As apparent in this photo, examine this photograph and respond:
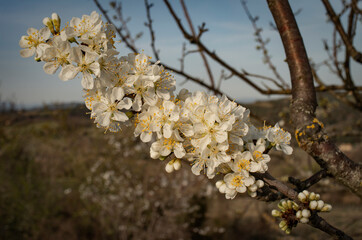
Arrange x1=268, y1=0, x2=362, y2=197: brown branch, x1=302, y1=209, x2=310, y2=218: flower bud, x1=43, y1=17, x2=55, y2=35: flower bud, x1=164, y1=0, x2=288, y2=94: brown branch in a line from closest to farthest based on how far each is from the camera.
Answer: x1=302, y1=209, x2=310, y2=218: flower bud, x1=43, y1=17, x2=55, y2=35: flower bud, x1=268, y1=0, x2=362, y2=197: brown branch, x1=164, y1=0, x2=288, y2=94: brown branch

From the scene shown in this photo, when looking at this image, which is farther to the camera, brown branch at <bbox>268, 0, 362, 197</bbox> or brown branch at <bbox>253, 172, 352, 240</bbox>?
brown branch at <bbox>268, 0, 362, 197</bbox>

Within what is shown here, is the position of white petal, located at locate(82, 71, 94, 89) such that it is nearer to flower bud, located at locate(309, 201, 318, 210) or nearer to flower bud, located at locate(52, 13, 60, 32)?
flower bud, located at locate(52, 13, 60, 32)

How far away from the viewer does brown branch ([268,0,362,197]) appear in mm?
1061

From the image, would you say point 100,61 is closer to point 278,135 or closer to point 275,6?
point 278,135

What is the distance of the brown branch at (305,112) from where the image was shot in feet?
3.48

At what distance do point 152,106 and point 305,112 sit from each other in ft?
2.54

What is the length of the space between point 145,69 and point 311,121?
84cm

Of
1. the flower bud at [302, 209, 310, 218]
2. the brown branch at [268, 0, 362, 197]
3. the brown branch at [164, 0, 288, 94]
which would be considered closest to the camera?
the flower bud at [302, 209, 310, 218]

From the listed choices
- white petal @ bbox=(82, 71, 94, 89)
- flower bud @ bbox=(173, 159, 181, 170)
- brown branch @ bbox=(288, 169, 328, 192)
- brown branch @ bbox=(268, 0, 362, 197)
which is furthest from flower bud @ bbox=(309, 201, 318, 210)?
white petal @ bbox=(82, 71, 94, 89)

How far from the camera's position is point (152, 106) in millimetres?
923

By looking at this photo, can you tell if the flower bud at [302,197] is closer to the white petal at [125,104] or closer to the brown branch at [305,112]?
the brown branch at [305,112]

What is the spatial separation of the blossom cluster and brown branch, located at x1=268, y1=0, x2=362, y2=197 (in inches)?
10.3

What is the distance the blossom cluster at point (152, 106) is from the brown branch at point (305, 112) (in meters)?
0.26

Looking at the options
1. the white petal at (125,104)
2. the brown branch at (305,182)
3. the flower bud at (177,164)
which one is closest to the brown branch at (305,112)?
the brown branch at (305,182)
